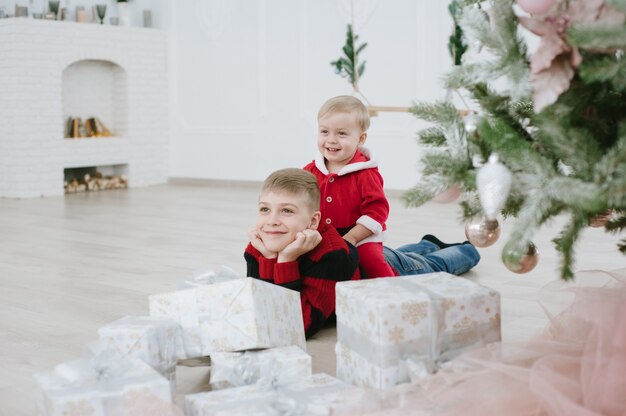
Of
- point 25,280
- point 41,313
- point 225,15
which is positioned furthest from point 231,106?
point 41,313

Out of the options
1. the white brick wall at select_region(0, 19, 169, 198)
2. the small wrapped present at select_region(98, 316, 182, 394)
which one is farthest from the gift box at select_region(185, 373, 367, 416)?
the white brick wall at select_region(0, 19, 169, 198)

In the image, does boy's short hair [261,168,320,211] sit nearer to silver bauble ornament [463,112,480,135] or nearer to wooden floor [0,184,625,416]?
wooden floor [0,184,625,416]

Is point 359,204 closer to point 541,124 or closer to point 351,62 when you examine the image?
point 541,124

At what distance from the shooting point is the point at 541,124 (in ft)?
3.94

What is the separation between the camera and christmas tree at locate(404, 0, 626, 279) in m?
1.09

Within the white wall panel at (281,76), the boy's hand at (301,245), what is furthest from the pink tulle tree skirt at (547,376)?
the white wall panel at (281,76)

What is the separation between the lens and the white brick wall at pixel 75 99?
19.5ft

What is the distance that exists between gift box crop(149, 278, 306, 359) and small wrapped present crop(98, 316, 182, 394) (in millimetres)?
57

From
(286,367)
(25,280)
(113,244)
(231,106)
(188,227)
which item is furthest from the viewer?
(231,106)

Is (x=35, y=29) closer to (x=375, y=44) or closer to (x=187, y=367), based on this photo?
(x=375, y=44)

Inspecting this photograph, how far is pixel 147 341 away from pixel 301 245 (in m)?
0.56

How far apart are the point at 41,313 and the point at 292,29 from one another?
4316 mm

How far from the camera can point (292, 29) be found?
6258 mm

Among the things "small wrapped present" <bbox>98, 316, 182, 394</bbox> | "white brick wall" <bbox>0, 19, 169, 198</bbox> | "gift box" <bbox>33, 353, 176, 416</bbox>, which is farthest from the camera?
"white brick wall" <bbox>0, 19, 169, 198</bbox>
